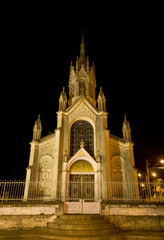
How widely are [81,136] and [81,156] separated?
2.68 metres

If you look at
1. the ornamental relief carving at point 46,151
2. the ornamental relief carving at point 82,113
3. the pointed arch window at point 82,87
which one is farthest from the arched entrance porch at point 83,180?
the pointed arch window at point 82,87

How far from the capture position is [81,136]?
65.9ft

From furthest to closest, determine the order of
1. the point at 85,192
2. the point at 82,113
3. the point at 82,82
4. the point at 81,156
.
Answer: the point at 82,82 → the point at 82,113 → the point at 81,156 → the point at 85,192

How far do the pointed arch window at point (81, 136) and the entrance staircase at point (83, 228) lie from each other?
32.6 ft

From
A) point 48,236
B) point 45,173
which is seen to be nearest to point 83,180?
point 45,173

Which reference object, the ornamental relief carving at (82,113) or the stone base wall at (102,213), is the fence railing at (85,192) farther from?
the ornamental relief carving at (82,113)

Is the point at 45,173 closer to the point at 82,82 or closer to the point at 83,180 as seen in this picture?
the point at 83,180

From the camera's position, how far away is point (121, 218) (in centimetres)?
955

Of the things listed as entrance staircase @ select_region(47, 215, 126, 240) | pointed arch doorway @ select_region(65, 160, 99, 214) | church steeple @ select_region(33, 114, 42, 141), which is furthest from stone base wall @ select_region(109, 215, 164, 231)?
church steeple @ select_region(33, 114, 42, 141)

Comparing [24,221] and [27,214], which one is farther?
[27,214]

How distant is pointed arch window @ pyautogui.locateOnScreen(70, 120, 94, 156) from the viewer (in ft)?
63.7

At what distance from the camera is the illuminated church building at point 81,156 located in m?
16.9

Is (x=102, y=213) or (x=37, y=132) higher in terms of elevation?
(x=37, y=132)

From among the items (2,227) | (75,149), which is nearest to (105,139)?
(75,149)
